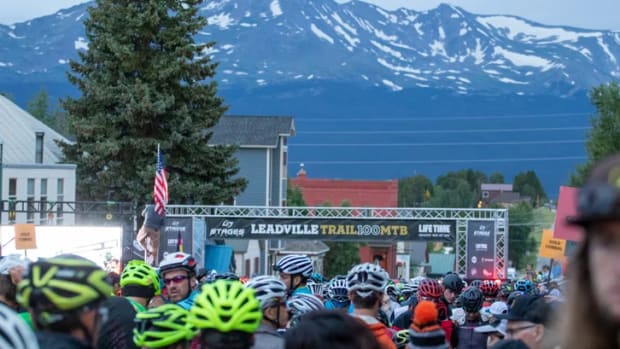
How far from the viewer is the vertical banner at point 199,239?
122ft

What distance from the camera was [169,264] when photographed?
918cm

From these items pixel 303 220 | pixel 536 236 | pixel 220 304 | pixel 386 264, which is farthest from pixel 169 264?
pixel 536 236

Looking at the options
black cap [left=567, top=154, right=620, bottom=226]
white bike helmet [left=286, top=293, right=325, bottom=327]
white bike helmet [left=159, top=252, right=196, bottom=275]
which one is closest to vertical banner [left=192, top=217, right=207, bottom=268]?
white bike helmet [left=159, top=252, right=196, bottom=275]

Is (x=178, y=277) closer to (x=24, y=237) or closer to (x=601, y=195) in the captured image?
(x=601, y=195)

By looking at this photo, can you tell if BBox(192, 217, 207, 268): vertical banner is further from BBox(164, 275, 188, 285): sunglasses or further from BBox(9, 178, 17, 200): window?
BBox(164, 275, 188, 285): sunglasses

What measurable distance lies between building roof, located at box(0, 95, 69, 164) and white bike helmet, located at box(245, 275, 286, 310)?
48.0 meters

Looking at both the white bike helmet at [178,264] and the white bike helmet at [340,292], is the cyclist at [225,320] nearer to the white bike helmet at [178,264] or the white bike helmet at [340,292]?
the white bike helmet at [178,264]

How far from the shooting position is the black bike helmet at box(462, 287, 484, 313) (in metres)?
11.2

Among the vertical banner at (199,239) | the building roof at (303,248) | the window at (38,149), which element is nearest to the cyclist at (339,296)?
the vertical banner at (199,239)

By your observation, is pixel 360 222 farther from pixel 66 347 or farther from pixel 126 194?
pixel 66 347

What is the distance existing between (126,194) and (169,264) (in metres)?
41.2

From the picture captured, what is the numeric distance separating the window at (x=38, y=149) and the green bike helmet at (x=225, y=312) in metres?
53.6

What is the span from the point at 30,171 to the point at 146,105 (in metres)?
6.64

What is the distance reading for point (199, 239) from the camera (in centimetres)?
3850
